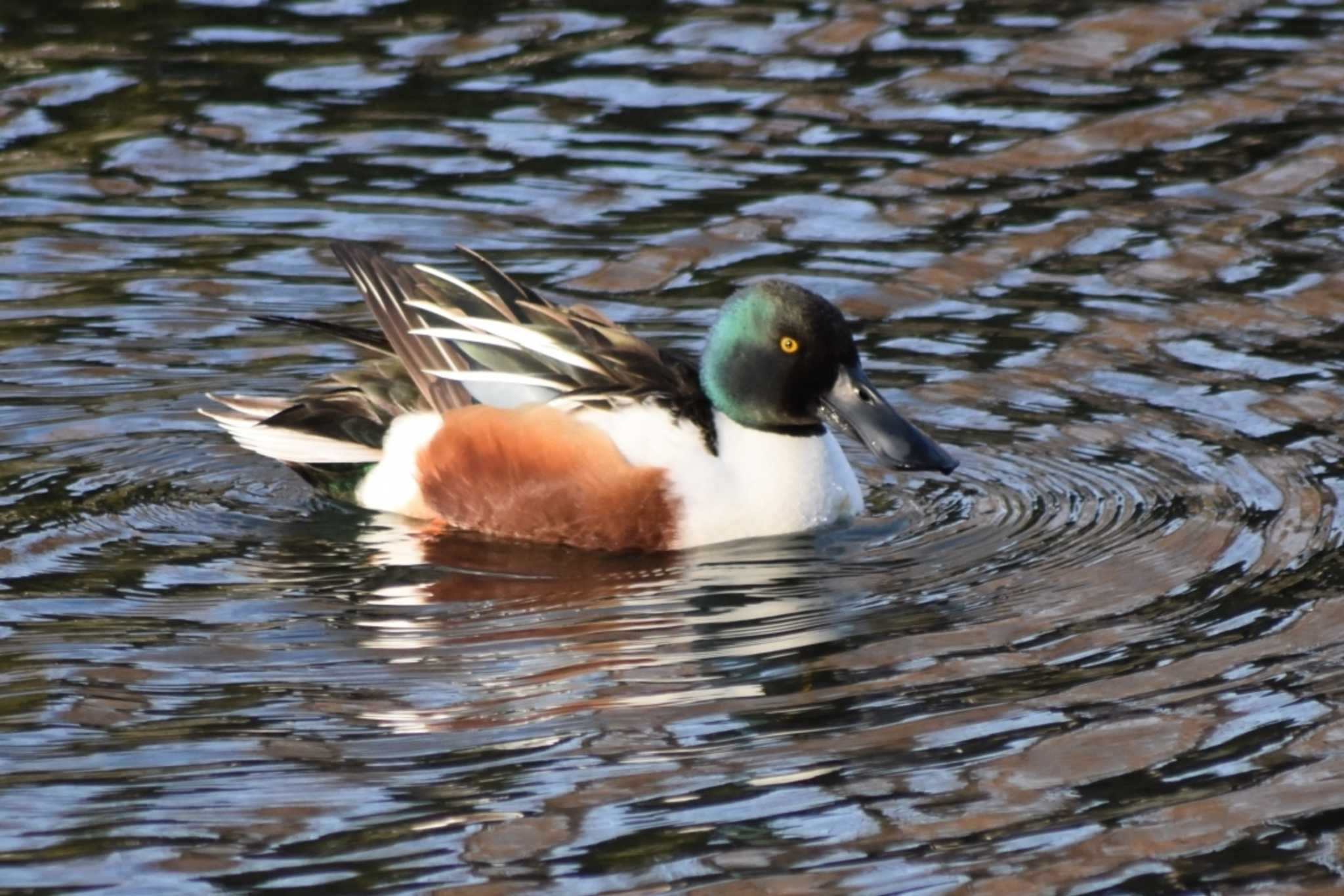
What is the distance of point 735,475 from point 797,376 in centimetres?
34

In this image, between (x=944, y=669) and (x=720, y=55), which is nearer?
(x=944, y=669)

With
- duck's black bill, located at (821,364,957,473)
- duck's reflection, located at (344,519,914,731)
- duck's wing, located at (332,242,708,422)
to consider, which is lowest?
duck's reflection, located at (344,519,914,731)

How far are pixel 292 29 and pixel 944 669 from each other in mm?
6436

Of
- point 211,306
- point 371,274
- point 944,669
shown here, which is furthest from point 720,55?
point 944,669

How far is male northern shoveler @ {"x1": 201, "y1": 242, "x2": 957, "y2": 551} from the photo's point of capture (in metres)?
6.75

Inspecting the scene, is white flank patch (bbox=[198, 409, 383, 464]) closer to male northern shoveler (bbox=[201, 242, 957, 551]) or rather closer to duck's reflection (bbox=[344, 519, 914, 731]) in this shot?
male northern shoveler (bbox=[201, 242, 957, 551])

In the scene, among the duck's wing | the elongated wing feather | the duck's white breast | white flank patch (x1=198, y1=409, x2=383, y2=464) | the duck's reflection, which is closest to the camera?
the duck's reflection

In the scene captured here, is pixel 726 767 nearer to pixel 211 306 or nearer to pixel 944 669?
pixel 944 669

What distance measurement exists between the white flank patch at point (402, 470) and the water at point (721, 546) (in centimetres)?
14

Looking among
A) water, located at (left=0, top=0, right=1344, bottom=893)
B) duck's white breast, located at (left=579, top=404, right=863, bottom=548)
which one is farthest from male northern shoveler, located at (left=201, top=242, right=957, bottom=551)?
water, located at (left=0, top=0, right=1344, bottom=893)

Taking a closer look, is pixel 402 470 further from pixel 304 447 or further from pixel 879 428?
pixel 879 428

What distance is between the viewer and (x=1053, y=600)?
6.11 meters

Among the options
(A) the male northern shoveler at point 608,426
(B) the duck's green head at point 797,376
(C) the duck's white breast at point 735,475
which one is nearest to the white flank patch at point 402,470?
(A) the male northern shoveler at point 608,426

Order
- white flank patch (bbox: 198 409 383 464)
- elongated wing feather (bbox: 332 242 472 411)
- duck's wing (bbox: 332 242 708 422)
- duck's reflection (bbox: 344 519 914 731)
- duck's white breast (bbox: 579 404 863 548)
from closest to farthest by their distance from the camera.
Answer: duck's reflection (bbox: 344 519 914 731), duck's white breast (bbox: 579 404 863 548), duck's wing (bbox: 332 242 708 422), elongated wing feather (bbox: 332 242 472 411), white flank patch (bbox: 198 409 383 464)
